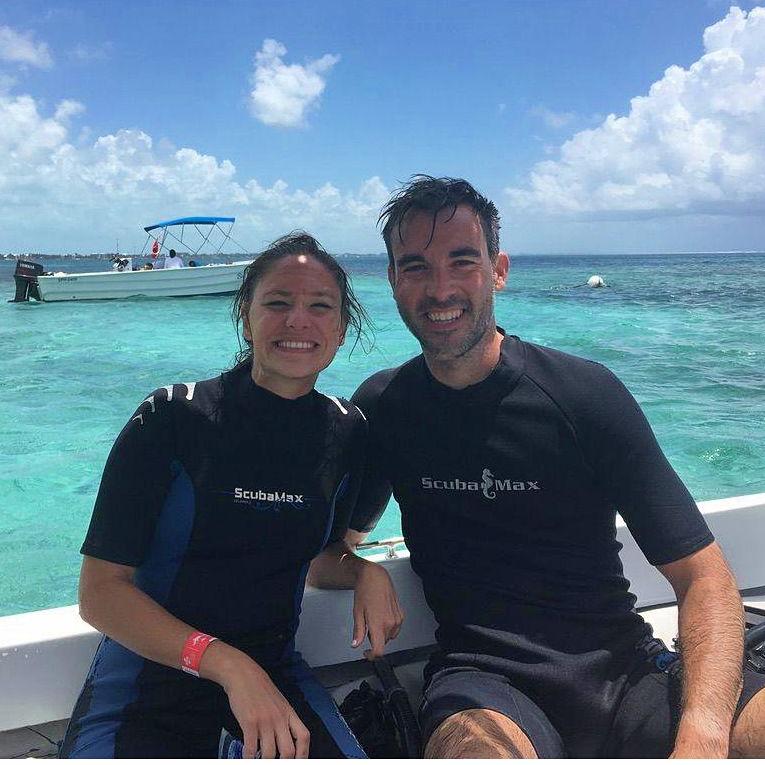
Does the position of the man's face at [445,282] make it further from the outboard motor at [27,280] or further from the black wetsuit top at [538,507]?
the outboard motor at [27,280]

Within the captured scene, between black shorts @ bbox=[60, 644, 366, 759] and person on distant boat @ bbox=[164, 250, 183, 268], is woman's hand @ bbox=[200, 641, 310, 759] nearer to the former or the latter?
black shorts @ bbox=[60, 644, 366, 759]

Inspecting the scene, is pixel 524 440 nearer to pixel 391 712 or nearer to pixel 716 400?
pixel 391 712

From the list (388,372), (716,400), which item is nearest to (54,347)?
(716,400)

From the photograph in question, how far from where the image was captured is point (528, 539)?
1537 millimetres

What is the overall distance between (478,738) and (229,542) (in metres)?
0.66

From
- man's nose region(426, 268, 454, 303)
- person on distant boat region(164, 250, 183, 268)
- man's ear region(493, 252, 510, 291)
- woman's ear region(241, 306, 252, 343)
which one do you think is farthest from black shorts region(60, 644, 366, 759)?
person on distant boat region(164, 250, 183, 268)

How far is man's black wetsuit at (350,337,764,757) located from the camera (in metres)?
1.44

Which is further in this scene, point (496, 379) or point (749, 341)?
point (749, 341)

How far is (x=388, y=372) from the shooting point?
180 centimetres

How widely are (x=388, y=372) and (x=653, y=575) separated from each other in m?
1.23

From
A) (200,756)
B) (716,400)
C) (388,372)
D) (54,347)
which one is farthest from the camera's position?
(54,347)

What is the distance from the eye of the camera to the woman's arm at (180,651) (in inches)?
48.9

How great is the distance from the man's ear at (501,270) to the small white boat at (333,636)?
85cm

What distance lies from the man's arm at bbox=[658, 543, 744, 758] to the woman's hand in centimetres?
76
